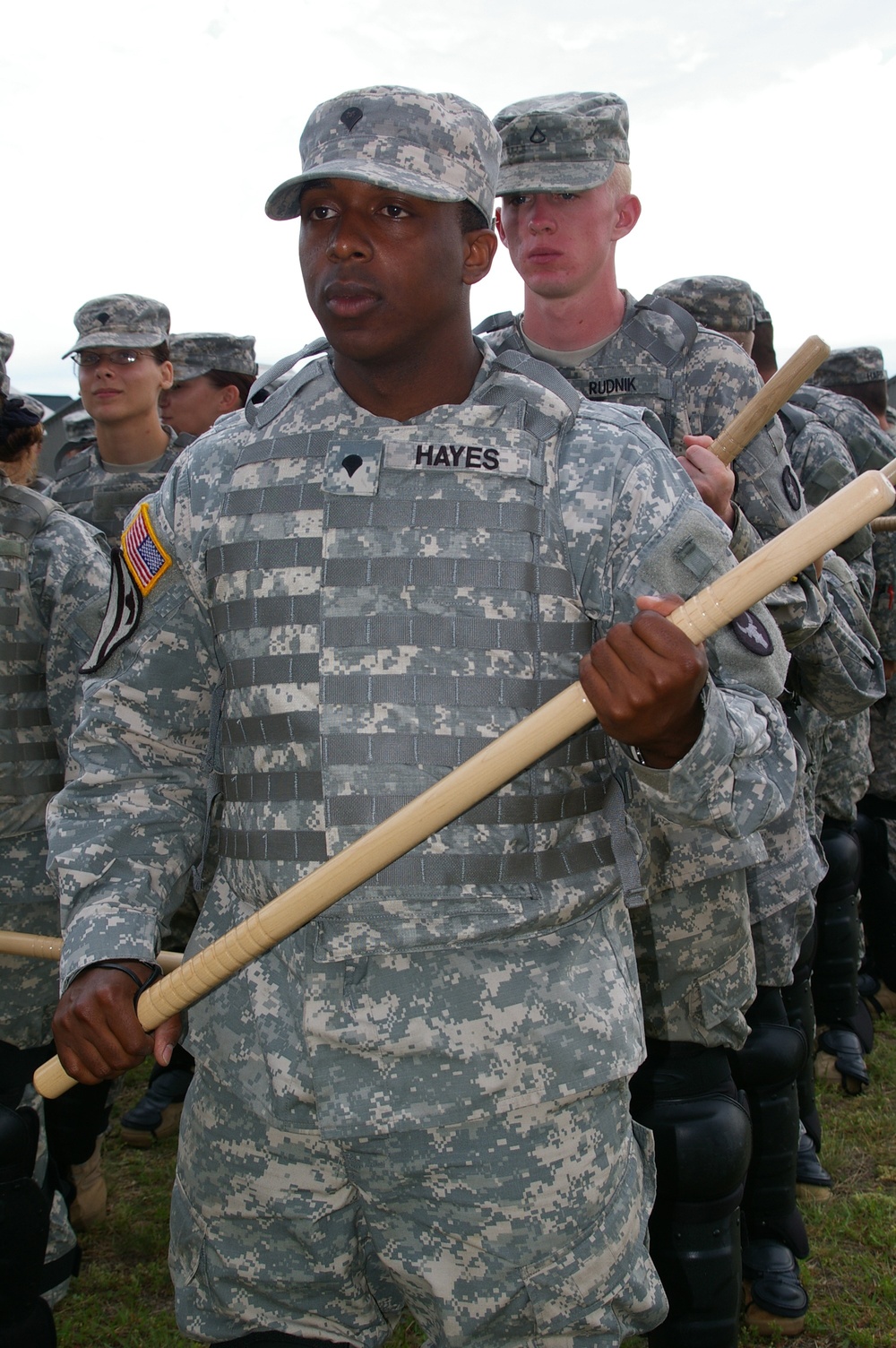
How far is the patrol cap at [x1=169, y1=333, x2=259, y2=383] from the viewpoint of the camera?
5668mm

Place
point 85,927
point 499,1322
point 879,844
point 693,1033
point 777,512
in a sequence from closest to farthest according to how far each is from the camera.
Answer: point 499,1322 < point 85,927 < point 693,1033 < point 777,512 < point 879,844

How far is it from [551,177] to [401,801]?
2.02 metres

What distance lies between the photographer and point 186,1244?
6.41ft

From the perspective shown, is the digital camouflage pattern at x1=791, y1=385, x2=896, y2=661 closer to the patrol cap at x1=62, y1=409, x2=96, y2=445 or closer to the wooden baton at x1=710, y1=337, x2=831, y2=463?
the wooden baton at x1=710, y1=337, x2=831, y2=463

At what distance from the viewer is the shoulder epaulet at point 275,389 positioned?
2.05m

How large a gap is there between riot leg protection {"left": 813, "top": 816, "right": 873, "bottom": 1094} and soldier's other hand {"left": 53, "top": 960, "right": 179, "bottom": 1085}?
332cm

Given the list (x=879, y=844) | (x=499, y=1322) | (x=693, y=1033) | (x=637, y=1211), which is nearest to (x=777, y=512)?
(x=693, y=1033)

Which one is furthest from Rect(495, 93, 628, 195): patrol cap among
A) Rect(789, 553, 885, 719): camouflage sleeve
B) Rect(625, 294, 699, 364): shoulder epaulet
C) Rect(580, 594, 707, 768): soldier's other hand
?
Result: Rect(580, 594, 707, 768): soldier's other hand

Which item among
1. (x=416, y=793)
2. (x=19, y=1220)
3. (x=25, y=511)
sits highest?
(x=25, y=511)

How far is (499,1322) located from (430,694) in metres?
0.89

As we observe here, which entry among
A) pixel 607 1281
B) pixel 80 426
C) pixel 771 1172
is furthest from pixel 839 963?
pixel 80 426

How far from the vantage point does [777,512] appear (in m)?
3.09

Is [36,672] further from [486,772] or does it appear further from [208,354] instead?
[208,354]

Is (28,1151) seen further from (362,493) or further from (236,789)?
(362,493)
